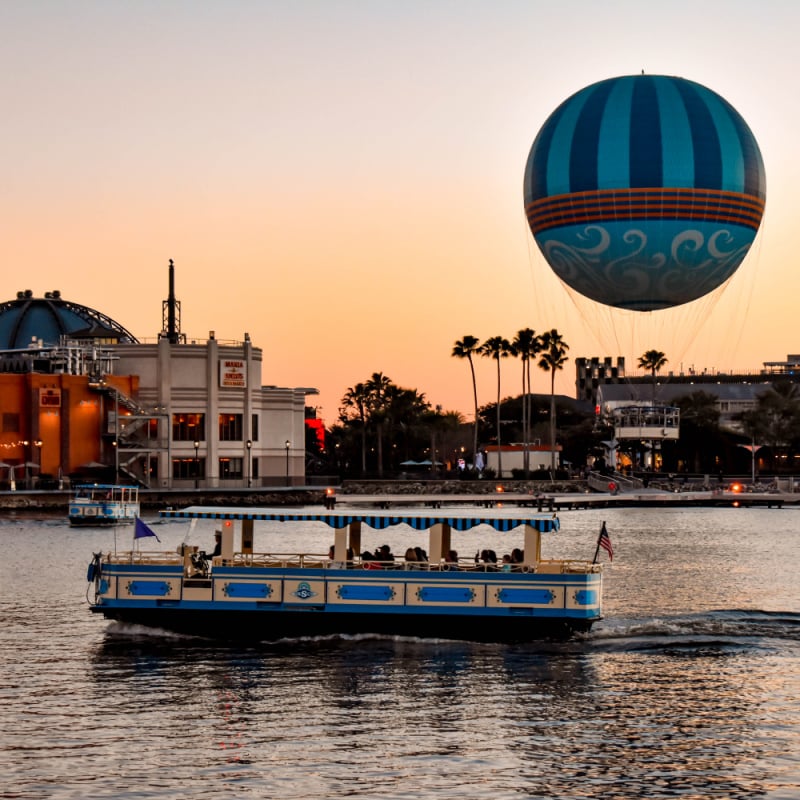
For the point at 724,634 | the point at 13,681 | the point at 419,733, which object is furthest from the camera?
the point at 724,634

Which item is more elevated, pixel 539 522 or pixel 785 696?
pixel 539 522

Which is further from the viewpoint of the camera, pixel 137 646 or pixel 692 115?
pixel 692 115

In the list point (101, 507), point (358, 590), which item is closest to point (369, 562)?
point (358, 590)

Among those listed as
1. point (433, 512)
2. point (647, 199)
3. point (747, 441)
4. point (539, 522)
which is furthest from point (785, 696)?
point (747, 441)

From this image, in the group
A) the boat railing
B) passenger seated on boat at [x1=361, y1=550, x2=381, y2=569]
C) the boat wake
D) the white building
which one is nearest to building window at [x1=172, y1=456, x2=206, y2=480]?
the white building

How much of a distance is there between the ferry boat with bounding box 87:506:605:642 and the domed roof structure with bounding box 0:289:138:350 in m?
117

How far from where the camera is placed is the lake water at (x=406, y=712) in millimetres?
27219

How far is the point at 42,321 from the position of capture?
16425cm

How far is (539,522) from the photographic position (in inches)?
1576

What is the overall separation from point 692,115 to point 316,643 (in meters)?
46.1

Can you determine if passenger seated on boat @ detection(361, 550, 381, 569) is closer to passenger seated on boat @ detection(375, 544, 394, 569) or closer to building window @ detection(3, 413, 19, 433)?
passenger seated on boat @ detection(375, 544, 394, 569)

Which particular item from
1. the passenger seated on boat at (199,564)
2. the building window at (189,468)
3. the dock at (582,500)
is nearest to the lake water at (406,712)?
the passenger seated on boat at (199,564)

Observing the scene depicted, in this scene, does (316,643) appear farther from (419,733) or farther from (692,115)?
(692,115)

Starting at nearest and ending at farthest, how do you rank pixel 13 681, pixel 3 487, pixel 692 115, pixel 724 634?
1. pixel 13 681
2. pixel 724 634
3. pixel 692 115
4. pixel 3 487
